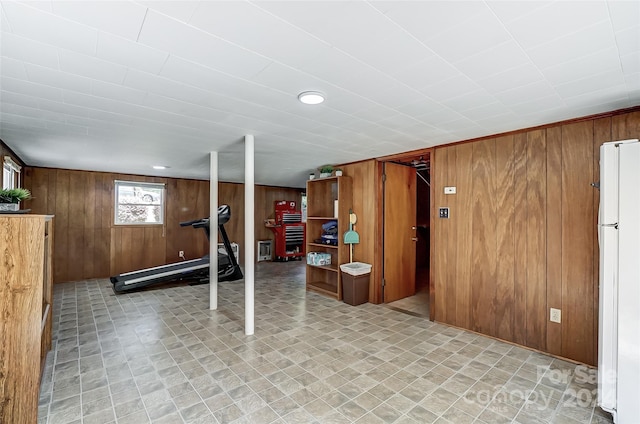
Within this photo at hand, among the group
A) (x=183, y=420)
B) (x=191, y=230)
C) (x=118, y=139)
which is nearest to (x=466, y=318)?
(x=183, y=420)

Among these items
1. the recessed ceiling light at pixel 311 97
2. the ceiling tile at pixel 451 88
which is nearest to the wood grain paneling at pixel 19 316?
the recessed ceiling light at pixel 311 97

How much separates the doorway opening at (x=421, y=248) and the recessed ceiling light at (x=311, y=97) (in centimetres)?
206

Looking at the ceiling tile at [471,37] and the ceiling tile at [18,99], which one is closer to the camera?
the ceiling tile at [471,37]

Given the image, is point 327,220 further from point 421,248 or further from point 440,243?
point 421,248

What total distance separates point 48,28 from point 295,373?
2542 millimetres

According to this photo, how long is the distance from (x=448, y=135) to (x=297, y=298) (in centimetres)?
304

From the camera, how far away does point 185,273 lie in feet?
17.1

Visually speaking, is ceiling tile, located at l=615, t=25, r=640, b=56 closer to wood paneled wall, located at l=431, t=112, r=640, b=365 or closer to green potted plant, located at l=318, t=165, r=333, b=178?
wood paneled wall, located at l=431, t=112, r=640, b=365

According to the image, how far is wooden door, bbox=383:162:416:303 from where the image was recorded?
4.28m

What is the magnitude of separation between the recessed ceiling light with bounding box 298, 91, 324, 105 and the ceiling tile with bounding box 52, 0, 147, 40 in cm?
100

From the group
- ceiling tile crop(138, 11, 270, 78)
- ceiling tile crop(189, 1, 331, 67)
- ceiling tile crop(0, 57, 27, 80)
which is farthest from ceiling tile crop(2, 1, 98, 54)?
ceiling tile crop(189, 1, 331, 67)

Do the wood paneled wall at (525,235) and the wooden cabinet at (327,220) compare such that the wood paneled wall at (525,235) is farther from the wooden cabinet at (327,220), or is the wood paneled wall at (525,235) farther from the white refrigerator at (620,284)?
the wooden cabinet at (327,220)

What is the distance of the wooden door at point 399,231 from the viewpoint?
428 centimetres

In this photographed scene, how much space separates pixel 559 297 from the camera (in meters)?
2.60
